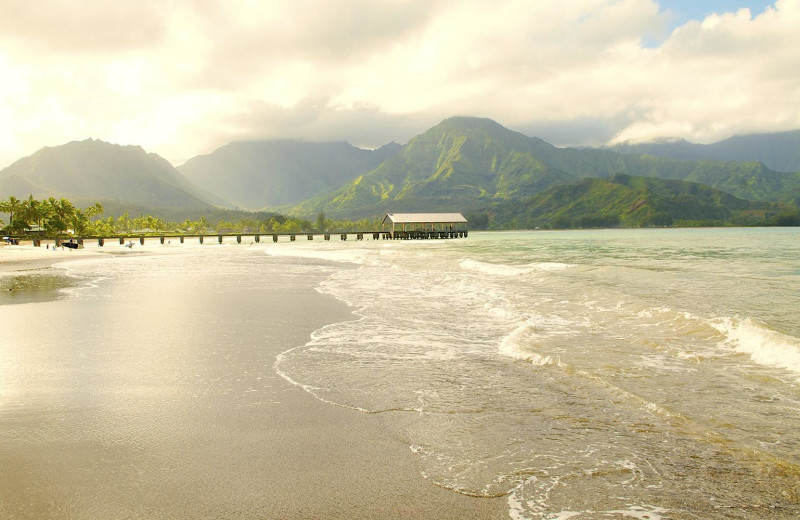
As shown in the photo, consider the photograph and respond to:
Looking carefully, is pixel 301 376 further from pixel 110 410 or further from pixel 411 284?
pixel 411 284

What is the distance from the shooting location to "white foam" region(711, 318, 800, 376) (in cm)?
949

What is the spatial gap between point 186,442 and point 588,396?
18.7 ft

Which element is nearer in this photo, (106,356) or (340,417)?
(340,417)

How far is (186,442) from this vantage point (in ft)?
18.6

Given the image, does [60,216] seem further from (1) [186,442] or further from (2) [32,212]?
(1) [186,442]

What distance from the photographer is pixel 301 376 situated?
860 cm

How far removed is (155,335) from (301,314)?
461 cm

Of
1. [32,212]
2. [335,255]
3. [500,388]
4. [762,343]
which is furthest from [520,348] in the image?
[32,212]

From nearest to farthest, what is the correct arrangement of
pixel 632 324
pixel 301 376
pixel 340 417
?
pixel 340 417 → pixel 301 376 → pixel 632 324

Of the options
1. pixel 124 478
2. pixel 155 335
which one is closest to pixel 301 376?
pixel 124 478

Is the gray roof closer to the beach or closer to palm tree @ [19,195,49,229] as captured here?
palm tree @ [19,195,49,229]

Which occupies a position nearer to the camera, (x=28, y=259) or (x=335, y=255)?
(x=28, y=259)

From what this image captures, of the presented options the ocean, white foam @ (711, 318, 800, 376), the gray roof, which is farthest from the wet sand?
the gray roof

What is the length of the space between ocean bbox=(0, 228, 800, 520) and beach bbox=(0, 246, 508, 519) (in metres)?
0.06
